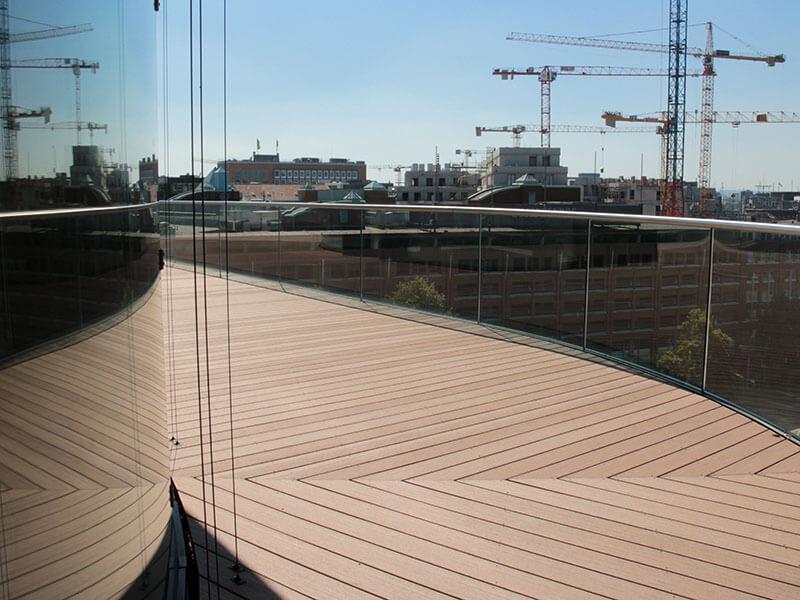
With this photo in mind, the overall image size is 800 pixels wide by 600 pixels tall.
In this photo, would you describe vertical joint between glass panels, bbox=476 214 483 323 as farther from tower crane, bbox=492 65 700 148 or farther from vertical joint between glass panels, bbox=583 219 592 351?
tower crane, bbox=492 65 700 148

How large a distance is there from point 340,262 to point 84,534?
539cm

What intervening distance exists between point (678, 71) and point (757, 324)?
274ft

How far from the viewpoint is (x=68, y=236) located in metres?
0.89

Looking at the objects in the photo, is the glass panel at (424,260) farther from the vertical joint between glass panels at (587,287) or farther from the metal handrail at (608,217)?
the vertical joint between glass panels at (587,287)

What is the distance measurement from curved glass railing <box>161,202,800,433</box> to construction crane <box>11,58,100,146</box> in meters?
0.52

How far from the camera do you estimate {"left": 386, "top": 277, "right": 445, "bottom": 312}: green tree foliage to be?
5496 mm

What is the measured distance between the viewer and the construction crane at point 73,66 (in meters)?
0.79

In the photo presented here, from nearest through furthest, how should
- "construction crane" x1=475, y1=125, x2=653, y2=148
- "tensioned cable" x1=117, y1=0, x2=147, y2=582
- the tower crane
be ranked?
"tensioned cable" x1=117, y1=0, x2=147, y2=582
the tower crane
"construction crane" x1=475, y1=125, x2=653, y2=148

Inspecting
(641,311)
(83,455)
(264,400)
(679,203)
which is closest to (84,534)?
(83,455)

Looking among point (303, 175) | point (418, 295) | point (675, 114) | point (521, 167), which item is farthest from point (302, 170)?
point (418, 295)

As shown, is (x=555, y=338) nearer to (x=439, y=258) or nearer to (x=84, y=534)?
(x=439, y=258)

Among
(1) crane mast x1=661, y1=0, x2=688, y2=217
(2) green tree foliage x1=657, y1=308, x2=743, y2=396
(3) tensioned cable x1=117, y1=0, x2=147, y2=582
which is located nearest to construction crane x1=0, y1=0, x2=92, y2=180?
(3) tensioned cable x1=117, y1=0, x2=147, y2=582

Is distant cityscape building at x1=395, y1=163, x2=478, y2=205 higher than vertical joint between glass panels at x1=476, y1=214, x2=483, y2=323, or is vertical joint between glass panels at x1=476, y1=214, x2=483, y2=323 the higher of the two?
distant cityscape building at x1=395, y1=163, x2=478, y2=205

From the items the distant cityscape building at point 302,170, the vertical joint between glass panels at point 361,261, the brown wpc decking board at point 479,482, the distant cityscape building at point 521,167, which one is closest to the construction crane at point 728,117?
the distant cityscape building at point 521,167
